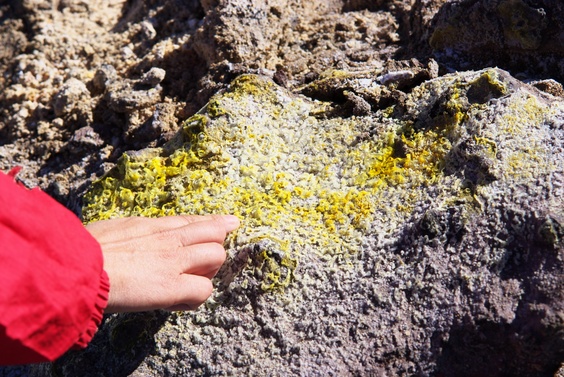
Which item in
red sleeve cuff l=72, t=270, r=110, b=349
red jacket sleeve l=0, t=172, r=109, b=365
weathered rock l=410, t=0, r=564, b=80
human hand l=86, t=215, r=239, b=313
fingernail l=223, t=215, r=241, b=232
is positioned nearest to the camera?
red jacket sleeve l=0, t=172, r=109, b=365

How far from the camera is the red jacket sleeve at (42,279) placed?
4.44 feet

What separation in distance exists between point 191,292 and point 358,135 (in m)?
0.80

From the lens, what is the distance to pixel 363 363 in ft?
5.84

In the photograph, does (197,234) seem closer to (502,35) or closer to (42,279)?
(42,279)

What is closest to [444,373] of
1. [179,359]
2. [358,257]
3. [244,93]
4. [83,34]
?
[358,257]

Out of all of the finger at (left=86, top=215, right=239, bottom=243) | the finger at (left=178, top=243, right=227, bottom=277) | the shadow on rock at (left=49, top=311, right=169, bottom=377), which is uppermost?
the finger at (left=86, top=215, right=239, bottom=243)

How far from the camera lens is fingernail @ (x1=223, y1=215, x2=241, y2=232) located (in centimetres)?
193

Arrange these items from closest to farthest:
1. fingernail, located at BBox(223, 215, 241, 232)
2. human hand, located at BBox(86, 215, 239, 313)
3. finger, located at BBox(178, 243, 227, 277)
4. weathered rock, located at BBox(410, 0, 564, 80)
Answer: human hand, located at BBox(86, 215, 239, 313)
finger, located at BBox(178, 243, 227, 277)
fingernail, located at BBox(223, 215, 241, 232)
weathered rock, located at BBox(410, 0, 564, 80)

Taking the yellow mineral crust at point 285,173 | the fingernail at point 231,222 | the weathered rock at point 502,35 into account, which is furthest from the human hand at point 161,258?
the weathered rock at point 502,35

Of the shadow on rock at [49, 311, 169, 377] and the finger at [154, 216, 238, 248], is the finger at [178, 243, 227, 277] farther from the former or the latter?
the shadow on rock at [49, 311, 169, 377]

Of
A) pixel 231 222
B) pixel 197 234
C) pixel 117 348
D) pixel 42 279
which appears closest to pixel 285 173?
pixel 231 222

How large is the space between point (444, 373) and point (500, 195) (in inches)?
21.6

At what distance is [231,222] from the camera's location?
193 cm

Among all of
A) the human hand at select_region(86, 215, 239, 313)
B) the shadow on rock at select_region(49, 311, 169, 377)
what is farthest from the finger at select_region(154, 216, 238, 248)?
the shadow on rock at select_region(49, 311, 169, 377)
